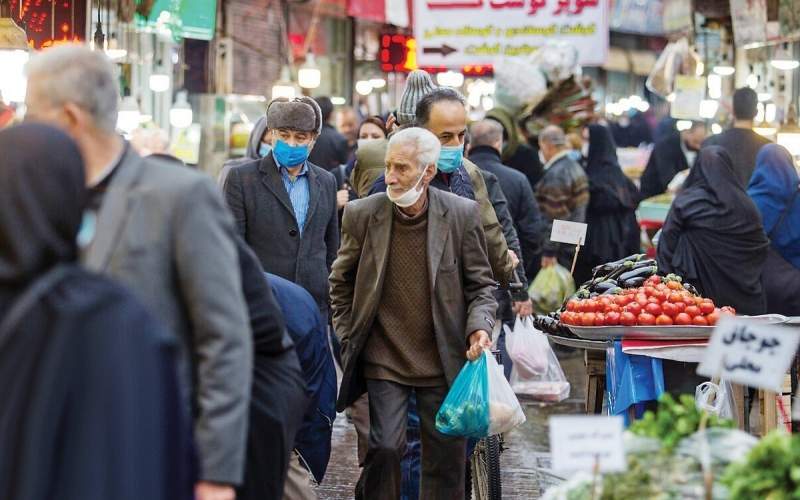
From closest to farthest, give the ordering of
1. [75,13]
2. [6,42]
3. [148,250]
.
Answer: [148,250] < [6,42] < [75,13]

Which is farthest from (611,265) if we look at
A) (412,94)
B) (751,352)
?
(751,352)

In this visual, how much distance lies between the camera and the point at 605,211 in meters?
14.8

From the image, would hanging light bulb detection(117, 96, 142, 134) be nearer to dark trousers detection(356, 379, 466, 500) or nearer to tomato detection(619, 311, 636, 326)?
tomato detection(619, 311, 636, 326)

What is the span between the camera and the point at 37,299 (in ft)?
11.2

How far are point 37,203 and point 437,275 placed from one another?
3514 mm

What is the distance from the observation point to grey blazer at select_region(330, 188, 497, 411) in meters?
6.78

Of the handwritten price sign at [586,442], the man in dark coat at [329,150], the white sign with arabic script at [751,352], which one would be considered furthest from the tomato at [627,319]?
the man in dark coat at [329,150]

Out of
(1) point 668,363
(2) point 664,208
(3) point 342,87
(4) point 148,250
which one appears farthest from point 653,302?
(3) point 342,87

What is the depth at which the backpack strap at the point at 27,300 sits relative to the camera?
3.40 metres

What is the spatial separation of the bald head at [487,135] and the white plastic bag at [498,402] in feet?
16.1

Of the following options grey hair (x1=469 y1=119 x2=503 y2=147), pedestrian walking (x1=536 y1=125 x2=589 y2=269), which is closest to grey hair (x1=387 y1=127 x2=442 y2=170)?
grey hair (x1=469 y1=119 x2=503 y2=147)

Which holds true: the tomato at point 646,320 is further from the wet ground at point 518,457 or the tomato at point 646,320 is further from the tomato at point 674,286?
the wet ground at point 518,457

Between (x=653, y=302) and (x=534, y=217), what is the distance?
3.79m

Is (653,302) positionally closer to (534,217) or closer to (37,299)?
(534,217)
